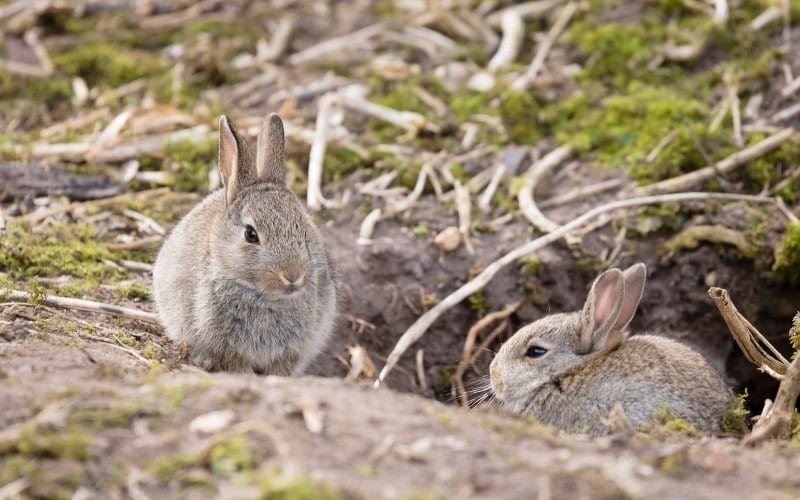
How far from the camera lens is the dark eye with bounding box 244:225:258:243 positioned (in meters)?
6.27

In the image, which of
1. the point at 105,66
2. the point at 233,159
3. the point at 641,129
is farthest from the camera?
the point at 105,66

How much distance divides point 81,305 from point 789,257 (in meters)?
5.21

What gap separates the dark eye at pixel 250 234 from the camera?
627 centimetres

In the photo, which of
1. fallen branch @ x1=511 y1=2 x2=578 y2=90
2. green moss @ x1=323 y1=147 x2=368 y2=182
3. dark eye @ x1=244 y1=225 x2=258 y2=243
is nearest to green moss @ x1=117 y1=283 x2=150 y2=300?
dark eye @ x1=244 y1=225 x2=258 y2=243

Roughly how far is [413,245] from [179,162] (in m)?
2.35

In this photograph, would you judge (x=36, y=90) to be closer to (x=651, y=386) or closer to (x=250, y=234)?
(x=250, y=234)

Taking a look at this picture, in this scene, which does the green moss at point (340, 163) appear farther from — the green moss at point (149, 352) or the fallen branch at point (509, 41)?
the green moss at point (149, 352)

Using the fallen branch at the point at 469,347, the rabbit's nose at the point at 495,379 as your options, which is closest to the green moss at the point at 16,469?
the rabbit's nose at the point at 495,379

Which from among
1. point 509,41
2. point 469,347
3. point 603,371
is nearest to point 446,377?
point 469,347

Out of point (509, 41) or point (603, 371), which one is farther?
point (509, 41)

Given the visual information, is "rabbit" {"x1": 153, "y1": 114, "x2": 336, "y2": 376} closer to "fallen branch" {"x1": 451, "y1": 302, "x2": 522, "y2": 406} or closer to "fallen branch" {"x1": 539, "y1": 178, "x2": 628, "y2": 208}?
"fallen branch" {"x1": 451, "y1": 302, "x2": 522, "y2": 406}

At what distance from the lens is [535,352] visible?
6.91 metres

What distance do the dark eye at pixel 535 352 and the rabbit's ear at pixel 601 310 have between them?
0.88 feet

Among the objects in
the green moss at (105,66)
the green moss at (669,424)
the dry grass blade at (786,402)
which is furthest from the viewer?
the green moss at (105,66)
